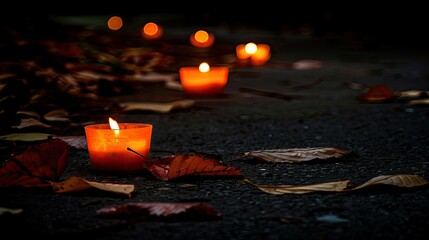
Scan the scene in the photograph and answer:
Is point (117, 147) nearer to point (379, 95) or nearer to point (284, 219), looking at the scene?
point (284, 219)

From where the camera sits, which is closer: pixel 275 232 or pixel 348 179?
pixel 275 232

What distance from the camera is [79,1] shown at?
1758 centimetres

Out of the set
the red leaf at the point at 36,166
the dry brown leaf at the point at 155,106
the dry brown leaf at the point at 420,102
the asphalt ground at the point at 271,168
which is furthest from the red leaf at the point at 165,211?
the dry brown leaf at the point at 420,102

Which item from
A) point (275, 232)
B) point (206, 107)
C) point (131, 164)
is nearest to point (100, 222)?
point (275, 232)

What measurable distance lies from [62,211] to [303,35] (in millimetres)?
9699

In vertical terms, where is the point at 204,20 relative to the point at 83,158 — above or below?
above

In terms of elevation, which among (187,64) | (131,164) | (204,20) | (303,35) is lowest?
(131,164)

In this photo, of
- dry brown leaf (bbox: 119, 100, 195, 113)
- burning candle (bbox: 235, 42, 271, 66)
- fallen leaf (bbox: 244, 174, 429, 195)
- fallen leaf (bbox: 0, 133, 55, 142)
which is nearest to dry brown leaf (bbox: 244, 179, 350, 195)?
fallen leaf (bbox: 244, 174, 429, 195)

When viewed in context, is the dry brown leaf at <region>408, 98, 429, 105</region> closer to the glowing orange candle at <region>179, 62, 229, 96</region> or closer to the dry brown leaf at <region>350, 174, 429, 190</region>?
the glowing orange candle at <region>179, 62, 229, 96</region>

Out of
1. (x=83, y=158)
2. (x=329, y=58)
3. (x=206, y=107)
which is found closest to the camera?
(x=83, y=158)

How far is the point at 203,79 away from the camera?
14.3 ft

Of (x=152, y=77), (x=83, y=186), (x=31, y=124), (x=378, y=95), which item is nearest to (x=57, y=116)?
(x=31, y=124)

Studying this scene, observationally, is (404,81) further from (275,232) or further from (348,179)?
(275,232)

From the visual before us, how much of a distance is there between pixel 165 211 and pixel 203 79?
8.89 feet
